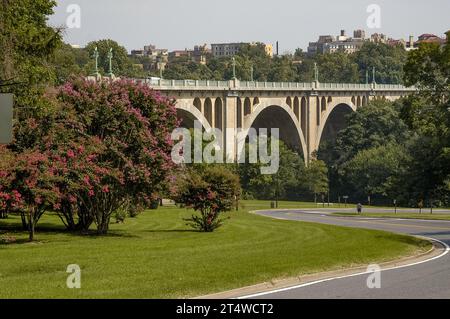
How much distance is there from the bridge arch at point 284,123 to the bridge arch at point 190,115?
1999 centimetres

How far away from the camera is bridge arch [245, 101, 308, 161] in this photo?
109m

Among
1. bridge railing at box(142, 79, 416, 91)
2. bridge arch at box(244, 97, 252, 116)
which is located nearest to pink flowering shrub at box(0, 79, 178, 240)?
bridge railing at box(142, 79, 416, 91)

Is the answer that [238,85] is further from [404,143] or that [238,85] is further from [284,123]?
[404,143]

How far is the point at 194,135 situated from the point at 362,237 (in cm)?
4794

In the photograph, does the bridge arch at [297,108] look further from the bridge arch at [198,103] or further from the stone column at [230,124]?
the bridge arch at [198,103]

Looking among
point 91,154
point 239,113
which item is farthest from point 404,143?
point 91,154

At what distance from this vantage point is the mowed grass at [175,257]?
17.2 m

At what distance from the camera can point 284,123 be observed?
112875mm

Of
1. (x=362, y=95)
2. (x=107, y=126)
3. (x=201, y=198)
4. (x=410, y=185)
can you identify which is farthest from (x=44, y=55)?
(x=362, y=95)

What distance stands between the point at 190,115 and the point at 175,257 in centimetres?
6288

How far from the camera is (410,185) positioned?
5881 centimetres

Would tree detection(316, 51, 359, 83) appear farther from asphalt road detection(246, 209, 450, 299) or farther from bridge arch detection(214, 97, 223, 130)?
asphalt road detection(246, 209, 450, 299)

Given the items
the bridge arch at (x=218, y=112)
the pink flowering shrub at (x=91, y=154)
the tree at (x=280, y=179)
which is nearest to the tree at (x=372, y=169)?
the tree at (x=280, y=179)

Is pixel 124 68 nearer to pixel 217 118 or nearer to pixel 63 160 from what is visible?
pixel 217 118
